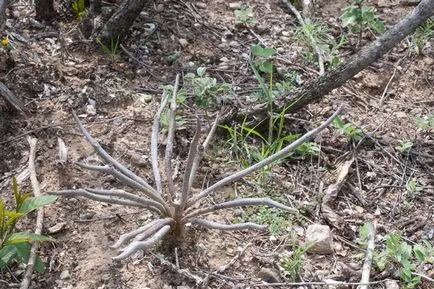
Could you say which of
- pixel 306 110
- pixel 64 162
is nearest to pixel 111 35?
pixel 64 162

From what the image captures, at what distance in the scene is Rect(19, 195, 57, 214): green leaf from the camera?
6.81 feet

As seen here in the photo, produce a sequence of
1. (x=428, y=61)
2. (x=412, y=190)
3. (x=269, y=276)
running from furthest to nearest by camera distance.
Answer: (x=428, y=61) < (x=412, y=190) < (x=269, y=276)

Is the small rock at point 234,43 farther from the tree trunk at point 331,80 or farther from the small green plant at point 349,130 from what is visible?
the small green plant at point 349,130

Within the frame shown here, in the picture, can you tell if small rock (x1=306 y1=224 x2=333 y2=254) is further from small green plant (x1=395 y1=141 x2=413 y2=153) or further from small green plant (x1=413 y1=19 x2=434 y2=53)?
small green plant (x1=413 y1=19 x2=434 y2=53)

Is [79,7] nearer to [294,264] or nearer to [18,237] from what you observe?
[18,237]

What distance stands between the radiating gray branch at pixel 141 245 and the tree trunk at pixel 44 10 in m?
1.59

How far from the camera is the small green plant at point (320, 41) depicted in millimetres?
3141

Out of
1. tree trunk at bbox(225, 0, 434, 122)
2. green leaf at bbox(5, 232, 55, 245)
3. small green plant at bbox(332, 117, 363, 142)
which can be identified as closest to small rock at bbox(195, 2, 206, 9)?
tree trunk at bbox(225, 0, 434, 122)

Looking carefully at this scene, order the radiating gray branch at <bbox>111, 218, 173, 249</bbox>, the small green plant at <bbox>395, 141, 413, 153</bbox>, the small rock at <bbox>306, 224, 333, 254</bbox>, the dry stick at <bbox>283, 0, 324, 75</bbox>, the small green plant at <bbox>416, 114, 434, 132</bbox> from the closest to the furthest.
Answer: the radiating gray branch at <bbox>111, 218, 173, 249</bbox>
the small rock at <bbox>306, 224, 333, 254</bbox>
the small green plant at <bbox>395, 141, 413, 153</bbox>
the small green plant at <bbox>416, 114, 434, 132</bbox>
the dry stick at <bbox>283, 0, 324, 75</bbox>

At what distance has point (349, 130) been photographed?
273 centimetres

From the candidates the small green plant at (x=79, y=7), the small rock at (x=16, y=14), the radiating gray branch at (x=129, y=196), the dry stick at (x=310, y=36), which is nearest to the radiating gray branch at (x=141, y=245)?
the radiating gray branch at (x=129, y=196)

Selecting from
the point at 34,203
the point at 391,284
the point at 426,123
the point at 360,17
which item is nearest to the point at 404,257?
the point at 391,284

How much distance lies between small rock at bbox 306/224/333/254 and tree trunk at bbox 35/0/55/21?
1749 mm

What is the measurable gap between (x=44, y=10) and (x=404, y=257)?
6.91 ft
